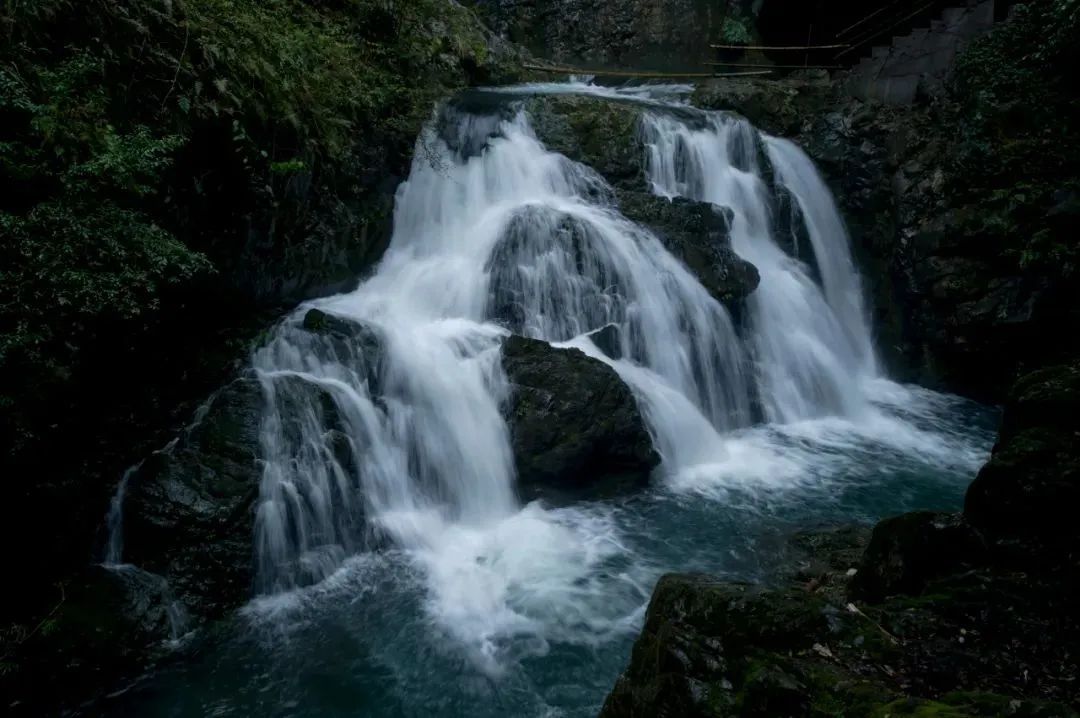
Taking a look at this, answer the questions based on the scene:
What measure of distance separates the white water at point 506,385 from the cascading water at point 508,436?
32 millimetres

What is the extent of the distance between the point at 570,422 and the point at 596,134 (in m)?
6.61

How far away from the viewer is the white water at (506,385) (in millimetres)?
6641

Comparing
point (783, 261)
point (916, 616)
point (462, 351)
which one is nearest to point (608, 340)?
point (462, 351)

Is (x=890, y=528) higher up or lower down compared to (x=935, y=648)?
higher up

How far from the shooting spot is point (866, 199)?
554 inches

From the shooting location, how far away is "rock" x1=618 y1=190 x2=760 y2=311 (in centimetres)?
1103

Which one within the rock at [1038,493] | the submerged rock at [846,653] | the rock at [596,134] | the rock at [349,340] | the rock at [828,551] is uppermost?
the rock at [596,134]

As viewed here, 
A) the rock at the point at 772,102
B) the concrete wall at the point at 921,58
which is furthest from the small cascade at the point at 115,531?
the concrete wall at the point at 921,58

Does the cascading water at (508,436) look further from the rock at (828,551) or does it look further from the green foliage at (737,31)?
the green foliage at (737,31)

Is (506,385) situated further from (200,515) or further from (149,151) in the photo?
(149,151)

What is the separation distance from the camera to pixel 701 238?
1141 centimetres

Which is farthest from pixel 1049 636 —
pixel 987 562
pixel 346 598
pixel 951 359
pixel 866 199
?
pixel 866 199

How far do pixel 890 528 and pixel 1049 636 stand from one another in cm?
107

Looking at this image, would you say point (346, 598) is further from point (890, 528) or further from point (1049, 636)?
point (1049, 636)
